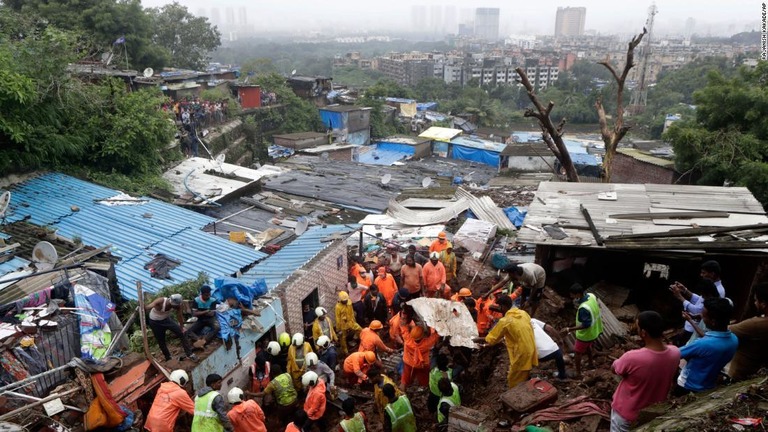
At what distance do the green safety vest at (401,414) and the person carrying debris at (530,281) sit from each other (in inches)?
103

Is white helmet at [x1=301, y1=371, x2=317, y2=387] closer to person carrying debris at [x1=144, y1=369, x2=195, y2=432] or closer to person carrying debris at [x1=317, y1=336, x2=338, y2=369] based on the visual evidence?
person carrying debris at [x1=317, y1=336, x2=338, y2=369]

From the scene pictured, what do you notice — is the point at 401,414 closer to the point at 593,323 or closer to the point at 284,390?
the point at 284,390

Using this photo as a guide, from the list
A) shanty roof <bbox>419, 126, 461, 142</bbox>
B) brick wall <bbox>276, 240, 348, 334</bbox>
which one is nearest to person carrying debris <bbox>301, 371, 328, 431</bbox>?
brick wall <bbox>276, 240, 348, 334</bbox>

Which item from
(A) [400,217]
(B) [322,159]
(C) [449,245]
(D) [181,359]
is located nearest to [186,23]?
(B) [322,159]

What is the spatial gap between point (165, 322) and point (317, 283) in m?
3.45

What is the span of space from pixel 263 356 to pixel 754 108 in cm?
1534

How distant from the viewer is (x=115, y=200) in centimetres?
1159

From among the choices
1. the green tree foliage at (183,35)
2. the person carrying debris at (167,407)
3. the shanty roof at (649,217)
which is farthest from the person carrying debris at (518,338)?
the green tree foliage at (183,35)

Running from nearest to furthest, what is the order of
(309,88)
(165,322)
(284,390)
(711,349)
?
(711,349)
(165,322)
(284,390)
(309,88)

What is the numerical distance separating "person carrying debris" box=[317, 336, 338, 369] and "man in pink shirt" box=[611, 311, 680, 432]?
4414 mm

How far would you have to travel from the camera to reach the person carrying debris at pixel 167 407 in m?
5.68

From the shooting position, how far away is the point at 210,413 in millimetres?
5523

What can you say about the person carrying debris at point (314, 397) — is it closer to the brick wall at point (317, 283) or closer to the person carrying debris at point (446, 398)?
the person carrying debris at point (446, 398)

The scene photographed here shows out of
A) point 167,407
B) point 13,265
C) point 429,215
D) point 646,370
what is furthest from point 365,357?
point 429,215
